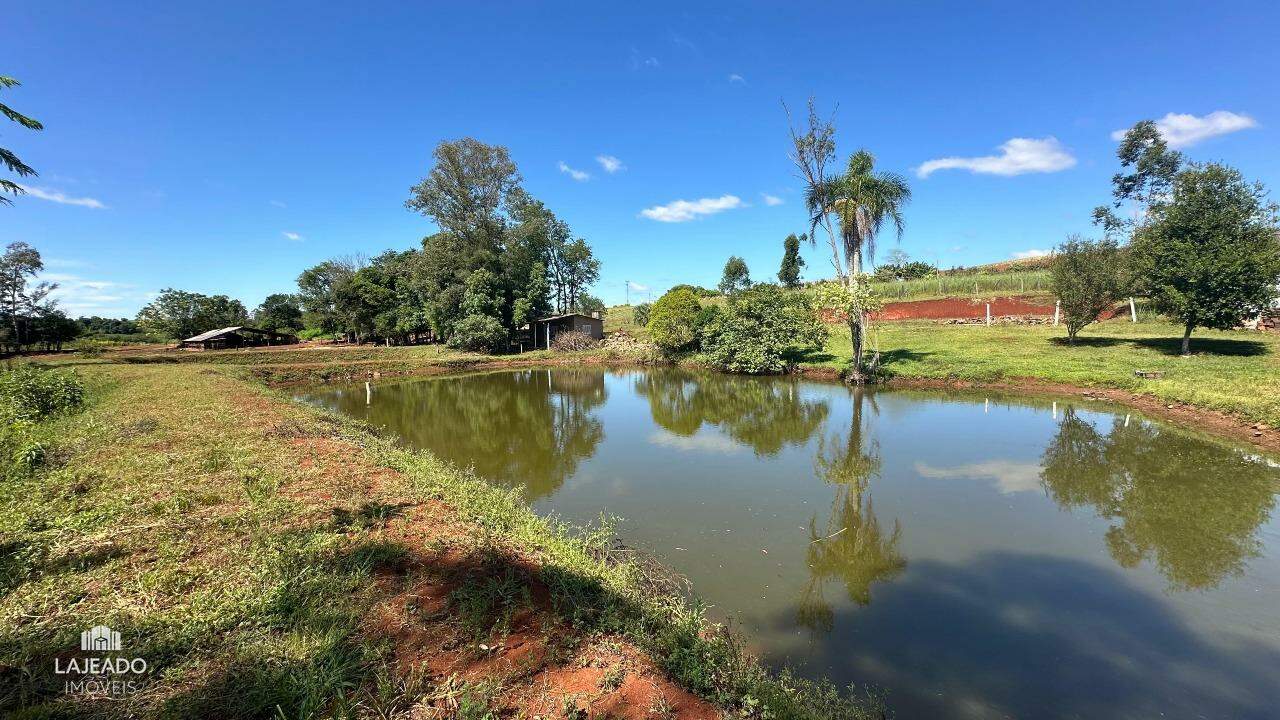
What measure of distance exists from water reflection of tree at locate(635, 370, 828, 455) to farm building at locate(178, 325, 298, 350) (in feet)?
135

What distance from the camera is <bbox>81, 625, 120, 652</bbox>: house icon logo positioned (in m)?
2.66

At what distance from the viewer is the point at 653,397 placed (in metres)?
18.0

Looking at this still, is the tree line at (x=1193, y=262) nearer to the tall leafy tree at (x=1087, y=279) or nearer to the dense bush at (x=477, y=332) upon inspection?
the tall leafy tree at (x=1087, y=279)

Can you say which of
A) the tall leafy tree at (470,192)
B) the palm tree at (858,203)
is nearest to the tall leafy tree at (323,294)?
the tall leafy tree at (470,192)

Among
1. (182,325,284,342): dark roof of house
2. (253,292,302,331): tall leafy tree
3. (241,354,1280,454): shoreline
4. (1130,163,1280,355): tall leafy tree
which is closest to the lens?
(241,354,1280,454): shoreline

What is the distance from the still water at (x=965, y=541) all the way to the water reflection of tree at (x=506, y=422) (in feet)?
0.40

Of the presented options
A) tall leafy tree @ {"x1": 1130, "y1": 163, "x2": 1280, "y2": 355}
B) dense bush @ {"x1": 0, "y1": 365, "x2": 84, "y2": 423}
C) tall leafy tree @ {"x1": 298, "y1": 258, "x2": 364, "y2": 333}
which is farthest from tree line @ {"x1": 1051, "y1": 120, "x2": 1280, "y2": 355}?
tall leafy tree @ {"x1": 298, "y1": 258, "x2": 364, "y2": 333}

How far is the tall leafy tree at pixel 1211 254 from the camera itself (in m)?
15.7

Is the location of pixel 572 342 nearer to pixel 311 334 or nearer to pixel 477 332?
pixel 477 332

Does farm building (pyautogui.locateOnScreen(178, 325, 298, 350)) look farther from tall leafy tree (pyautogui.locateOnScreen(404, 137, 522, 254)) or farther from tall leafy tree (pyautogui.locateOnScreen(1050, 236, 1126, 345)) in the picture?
tall leafy tree (pyautogui.locateOnScreen(1050, 236, 1126, 345))

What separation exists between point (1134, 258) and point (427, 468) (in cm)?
2765

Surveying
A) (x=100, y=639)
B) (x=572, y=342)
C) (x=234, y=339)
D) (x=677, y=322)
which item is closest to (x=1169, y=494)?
(x=100, y=639)

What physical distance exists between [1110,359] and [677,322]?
1900cm

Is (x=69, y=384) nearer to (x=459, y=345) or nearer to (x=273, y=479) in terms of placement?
(x=273, y=479)
